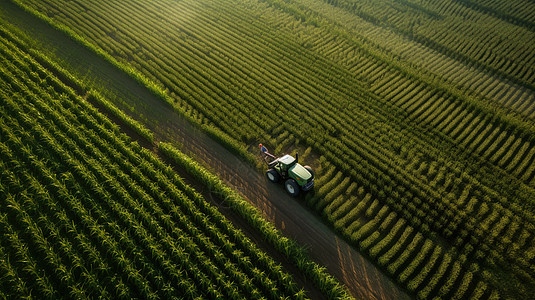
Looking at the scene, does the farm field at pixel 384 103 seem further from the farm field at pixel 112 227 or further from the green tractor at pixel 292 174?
the farm field at pixel 112 227

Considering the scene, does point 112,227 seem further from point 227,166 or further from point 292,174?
point 292,174

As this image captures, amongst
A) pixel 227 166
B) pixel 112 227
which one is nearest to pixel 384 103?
pixel 227 166

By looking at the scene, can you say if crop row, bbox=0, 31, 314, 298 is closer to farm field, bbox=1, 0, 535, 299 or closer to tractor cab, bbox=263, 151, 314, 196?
tractor cab, bbox=263, 151, 314, 196

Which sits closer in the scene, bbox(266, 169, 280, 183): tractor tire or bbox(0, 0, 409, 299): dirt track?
bbox(0, 0, 409, 299): dirt track

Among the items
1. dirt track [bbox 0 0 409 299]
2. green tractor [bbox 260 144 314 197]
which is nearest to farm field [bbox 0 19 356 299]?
dirt track [bbox 0 0 409 299]

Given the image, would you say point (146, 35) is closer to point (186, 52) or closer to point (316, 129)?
point (186, 52)

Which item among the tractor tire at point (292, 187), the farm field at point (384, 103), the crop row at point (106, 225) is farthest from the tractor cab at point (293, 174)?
the crop row at point (106, 225)
